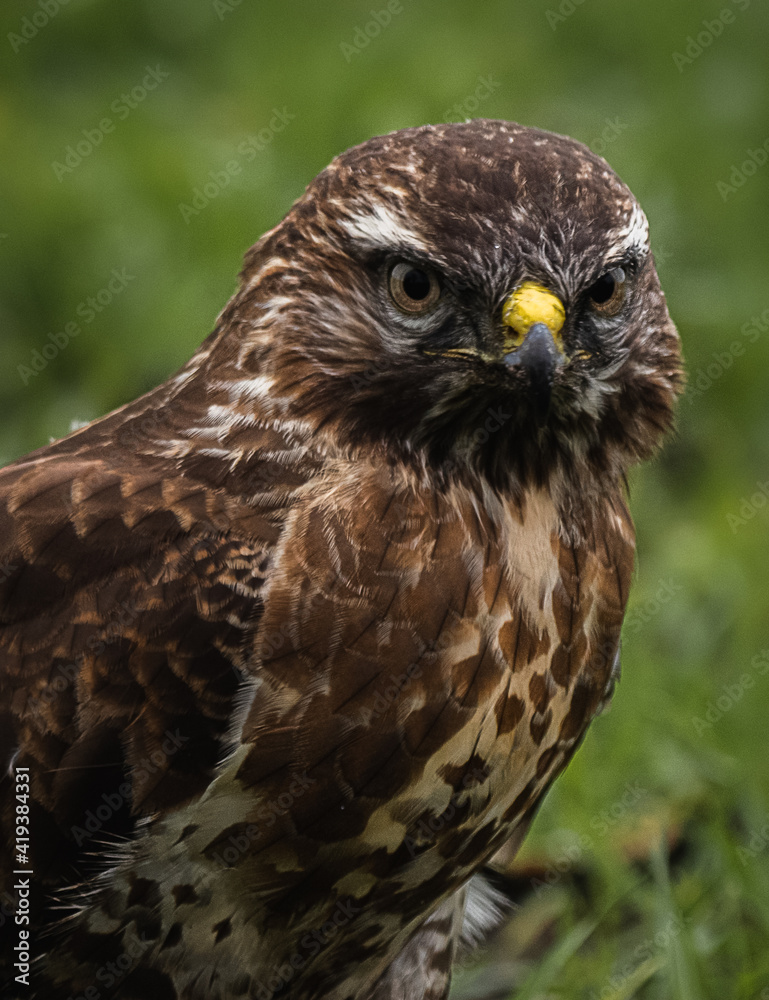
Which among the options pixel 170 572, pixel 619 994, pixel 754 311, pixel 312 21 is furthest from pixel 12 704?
pixel 312 21

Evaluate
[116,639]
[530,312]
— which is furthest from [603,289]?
[116,639]

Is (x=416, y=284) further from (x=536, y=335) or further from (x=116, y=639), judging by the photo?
(x=116, y=639)

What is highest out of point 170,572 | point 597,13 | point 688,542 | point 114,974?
point 597,13

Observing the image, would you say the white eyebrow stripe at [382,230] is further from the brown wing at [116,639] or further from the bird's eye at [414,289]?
the brown wing at [116,639]

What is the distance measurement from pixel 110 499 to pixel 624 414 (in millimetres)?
915

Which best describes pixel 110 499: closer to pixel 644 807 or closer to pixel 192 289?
pixel 644 807

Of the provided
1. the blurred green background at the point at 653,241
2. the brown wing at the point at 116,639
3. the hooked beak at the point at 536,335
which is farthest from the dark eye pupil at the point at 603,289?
the blurred green background at the point at 653,241

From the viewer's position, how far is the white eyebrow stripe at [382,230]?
2617 millimetres

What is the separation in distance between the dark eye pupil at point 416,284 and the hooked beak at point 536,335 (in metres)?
0.15

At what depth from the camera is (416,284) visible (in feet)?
8.71

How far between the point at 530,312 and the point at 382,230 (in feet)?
0.96

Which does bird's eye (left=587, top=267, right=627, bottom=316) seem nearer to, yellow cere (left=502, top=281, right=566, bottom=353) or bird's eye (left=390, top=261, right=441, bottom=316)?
yellow cere (left=502, top=281, right=566, bottom=353)

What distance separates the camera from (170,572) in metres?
2.66

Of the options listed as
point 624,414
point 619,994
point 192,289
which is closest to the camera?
point 624,414
